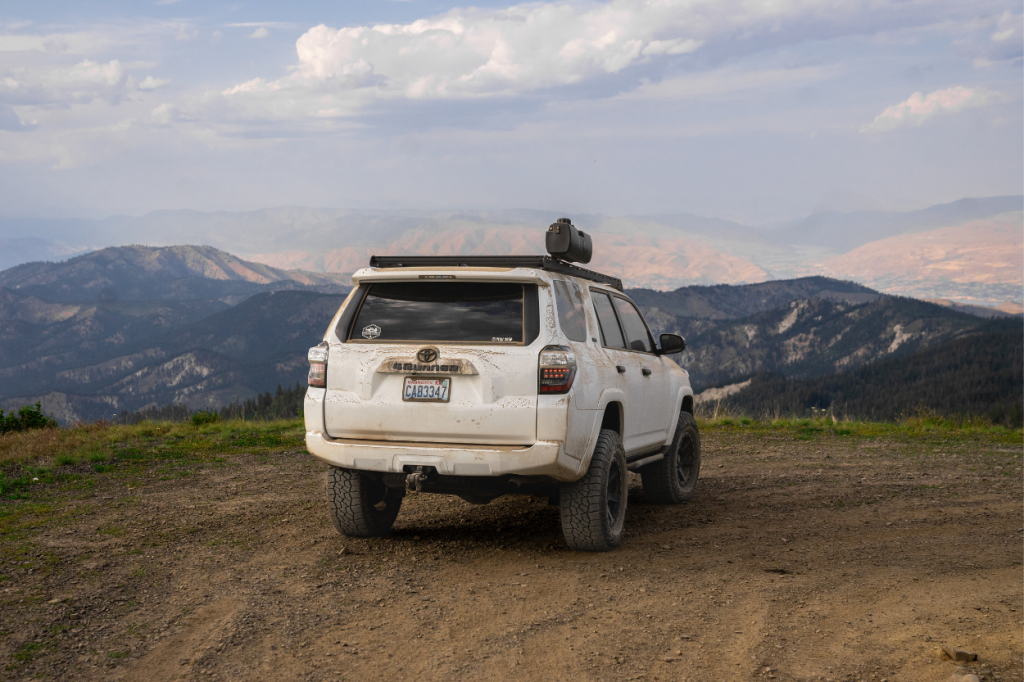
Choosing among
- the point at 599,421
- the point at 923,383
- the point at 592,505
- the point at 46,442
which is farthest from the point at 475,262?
→ the point at 923,383

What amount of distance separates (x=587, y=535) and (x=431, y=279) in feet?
7.25

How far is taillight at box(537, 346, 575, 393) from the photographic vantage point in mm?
5445

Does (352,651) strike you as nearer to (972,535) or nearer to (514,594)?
(514,594)

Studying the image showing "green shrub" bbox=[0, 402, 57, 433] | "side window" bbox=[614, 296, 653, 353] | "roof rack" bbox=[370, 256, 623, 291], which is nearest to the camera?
"roof rack" bbox=[370, 256, 623, 291]

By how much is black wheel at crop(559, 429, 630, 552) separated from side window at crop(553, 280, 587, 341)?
31.3 inches

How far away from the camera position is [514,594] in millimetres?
5117

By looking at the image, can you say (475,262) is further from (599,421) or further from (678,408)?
(678,408)

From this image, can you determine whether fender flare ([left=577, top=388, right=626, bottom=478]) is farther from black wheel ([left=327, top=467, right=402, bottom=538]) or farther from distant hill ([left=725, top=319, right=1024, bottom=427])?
distant hill ([left=725, top=319, right=1024, bottom=427])

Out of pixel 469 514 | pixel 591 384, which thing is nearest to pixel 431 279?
pixel 591 384

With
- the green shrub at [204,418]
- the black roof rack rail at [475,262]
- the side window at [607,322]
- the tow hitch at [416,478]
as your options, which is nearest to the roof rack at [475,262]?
the black roof rack rail at [475,262]

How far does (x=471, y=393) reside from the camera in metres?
5.49

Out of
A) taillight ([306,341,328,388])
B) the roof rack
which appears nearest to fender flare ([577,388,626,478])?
the roof rack

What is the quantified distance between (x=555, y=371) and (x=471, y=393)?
0.59 meters

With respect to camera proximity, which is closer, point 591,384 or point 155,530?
point 591,384
